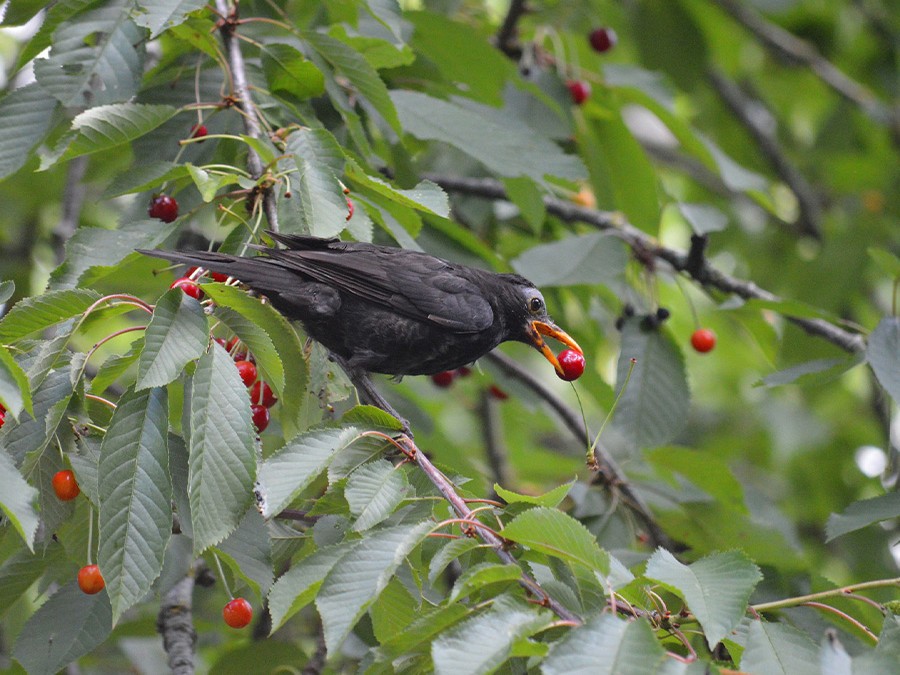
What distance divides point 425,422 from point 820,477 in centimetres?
406

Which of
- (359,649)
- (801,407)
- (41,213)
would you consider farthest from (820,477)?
(41,213)

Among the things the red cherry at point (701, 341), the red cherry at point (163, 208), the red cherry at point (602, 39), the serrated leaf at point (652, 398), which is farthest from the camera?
the red cherry at point (602, 39)

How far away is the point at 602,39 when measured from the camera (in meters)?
5.53

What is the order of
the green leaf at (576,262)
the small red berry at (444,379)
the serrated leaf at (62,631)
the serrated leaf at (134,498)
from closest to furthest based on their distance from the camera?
1. the serrated leaf at (134,498)
2. the serrated leaf at (62,631)
3. the green leaf at (576,262)
4. the small red berry at (444,379)

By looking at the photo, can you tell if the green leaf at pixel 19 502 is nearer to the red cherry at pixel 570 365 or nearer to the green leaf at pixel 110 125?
the green leaf at pixel 110 125

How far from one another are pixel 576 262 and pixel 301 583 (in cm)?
239

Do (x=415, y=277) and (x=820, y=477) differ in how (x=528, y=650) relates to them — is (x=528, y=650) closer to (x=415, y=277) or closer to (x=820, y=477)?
(x=415, y=277)

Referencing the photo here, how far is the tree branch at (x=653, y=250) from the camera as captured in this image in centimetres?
432

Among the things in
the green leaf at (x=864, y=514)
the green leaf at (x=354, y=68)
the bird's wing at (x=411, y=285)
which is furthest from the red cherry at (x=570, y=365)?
the green leaf at (x=354, y=68)

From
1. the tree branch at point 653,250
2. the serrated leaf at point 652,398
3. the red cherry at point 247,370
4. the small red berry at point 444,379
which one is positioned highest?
the red cherry at point 247,370

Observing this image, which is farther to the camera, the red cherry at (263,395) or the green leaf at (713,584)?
the red cherry at (263,395)

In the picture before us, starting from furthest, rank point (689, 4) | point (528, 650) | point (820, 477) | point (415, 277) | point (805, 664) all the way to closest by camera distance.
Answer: point (820, 477) < point (689, 4) < point (415, 277) < point (805, 664) < point (528, 650)

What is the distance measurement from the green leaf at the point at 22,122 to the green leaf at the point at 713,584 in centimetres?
230

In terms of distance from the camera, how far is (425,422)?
4.59 metres
